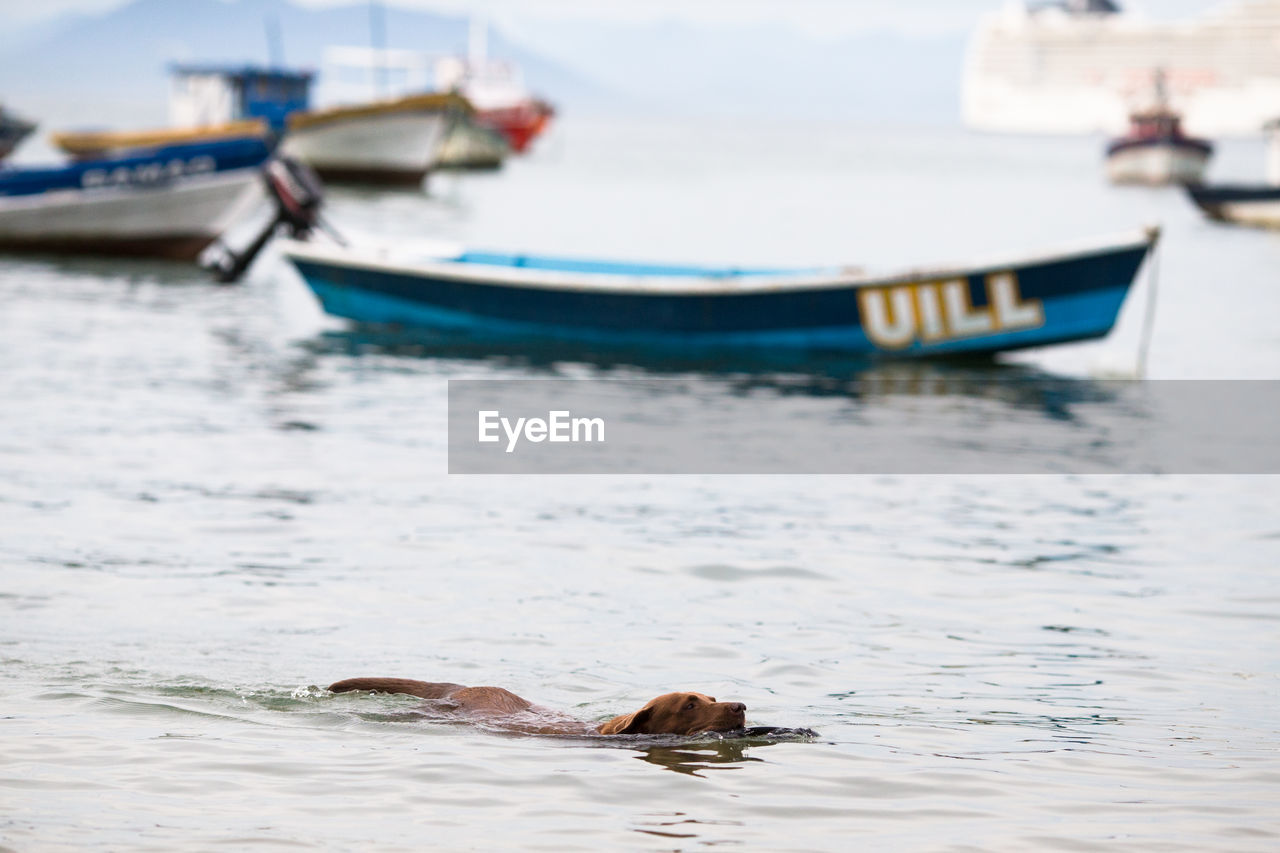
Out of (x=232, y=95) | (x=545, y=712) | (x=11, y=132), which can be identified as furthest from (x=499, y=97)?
(x=545, y=712)

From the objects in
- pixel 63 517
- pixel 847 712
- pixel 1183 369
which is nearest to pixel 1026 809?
pixel 847 712

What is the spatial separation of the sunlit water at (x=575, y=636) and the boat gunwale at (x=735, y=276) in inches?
48.0

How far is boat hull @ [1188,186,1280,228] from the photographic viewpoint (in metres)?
42.2

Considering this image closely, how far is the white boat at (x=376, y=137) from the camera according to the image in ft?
157

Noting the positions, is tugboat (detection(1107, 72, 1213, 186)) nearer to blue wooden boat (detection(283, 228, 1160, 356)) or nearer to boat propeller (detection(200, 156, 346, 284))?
blue wooden boat (detection(283, 228, 1160, 356))

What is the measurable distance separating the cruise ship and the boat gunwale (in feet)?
519

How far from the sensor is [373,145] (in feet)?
163

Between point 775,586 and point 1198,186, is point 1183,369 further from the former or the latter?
point 1198,186

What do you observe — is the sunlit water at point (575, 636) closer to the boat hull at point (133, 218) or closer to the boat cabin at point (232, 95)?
the boat hull at point (133, 218)

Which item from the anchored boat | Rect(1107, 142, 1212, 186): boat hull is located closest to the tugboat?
Rect(1107, 142, 1212, 186): boat hull

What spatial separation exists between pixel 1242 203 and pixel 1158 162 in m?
Result: 24.4

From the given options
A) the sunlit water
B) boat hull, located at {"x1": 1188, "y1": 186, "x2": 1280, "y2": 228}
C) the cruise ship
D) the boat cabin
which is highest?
the cruise ship

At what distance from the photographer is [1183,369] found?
1883 centimetres

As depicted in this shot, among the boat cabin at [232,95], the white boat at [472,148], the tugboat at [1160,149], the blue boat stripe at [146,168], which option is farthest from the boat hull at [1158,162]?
the blue boat stripe at [146,168]
